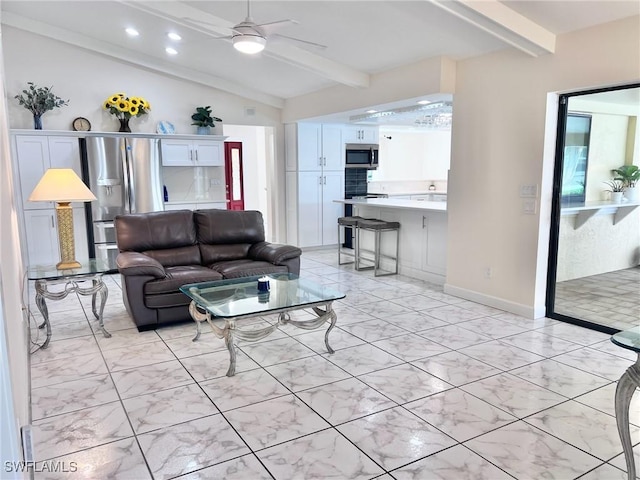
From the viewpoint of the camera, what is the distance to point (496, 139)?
14.5ft

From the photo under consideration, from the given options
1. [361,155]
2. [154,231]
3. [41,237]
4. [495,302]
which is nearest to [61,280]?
[154,231]

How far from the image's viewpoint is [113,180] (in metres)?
6.26

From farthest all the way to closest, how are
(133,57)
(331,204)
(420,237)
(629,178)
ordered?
(331,204) < (133,57) < (420,237) < (629,178)

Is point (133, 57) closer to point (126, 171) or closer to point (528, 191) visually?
point (126, 171)

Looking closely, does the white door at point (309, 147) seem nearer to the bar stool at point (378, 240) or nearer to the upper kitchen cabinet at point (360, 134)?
the upper kitchen cabinet at point (360, 134)

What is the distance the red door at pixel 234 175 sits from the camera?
1005 centimetres

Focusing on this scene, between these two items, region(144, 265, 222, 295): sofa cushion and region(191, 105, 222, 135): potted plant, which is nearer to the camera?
region(144, 265, 222, 295): sofa cushion

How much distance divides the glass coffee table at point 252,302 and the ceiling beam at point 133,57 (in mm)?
4141

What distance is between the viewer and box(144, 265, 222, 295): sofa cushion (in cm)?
387

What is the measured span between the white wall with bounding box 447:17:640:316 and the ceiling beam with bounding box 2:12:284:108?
376cm

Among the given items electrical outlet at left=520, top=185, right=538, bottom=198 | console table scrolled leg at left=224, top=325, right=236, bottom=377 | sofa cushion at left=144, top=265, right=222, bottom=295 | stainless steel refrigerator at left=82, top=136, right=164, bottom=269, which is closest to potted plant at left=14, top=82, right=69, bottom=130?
stainless steel refrigerator at left=82, top=136, right=164, bottom=269

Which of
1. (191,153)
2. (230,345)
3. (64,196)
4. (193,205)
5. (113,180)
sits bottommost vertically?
(230,345)

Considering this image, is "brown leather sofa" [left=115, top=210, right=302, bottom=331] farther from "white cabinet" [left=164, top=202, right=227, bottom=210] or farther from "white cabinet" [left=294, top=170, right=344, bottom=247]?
"white cabinet" [left=294, top=170, right=344, bottom=247]

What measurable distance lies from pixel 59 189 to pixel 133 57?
341 centimetres
